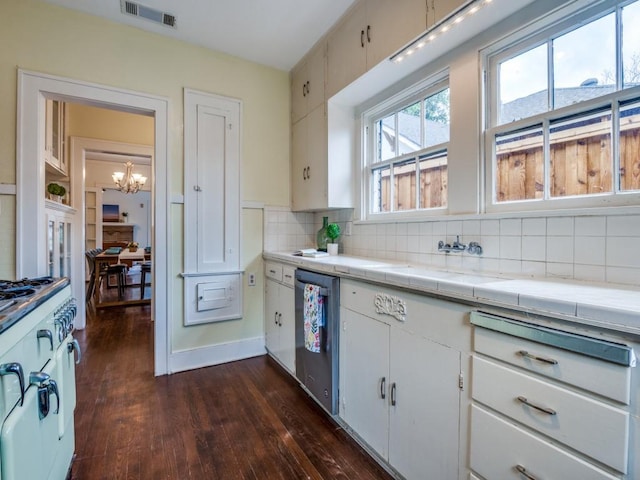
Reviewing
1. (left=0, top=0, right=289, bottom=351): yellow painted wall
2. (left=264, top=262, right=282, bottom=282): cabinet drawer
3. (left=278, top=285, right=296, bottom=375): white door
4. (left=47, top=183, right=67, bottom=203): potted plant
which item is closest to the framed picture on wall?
(left=47, top=183, right=67, bottom=203): potted plant

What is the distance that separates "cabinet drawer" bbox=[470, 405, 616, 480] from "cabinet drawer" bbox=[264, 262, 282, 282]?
5.94ft

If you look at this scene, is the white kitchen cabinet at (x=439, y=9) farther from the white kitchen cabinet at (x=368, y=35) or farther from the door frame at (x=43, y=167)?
the door frame at (x=43, y=167)

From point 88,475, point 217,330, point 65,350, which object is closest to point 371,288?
point 65,350

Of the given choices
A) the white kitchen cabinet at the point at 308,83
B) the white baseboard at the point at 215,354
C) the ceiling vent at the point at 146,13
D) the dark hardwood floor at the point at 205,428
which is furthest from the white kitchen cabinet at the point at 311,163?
the dark hardwood floor at the point at 205,428

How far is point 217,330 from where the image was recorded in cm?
284

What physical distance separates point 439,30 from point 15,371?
220cm

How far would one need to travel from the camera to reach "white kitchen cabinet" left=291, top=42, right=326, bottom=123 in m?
2.66

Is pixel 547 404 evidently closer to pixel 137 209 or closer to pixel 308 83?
pixel 308 83

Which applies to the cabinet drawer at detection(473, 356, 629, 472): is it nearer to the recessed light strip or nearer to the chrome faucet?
the chrome faucet

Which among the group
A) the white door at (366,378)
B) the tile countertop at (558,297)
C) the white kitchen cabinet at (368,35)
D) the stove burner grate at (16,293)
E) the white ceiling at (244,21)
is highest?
the white ceiling at (244,21)

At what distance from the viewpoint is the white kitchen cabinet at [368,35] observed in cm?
178

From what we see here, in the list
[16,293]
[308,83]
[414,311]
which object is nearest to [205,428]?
[16,293]

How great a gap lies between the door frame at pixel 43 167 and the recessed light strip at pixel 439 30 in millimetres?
1894

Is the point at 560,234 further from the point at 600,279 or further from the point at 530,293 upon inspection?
the point at 530,293
